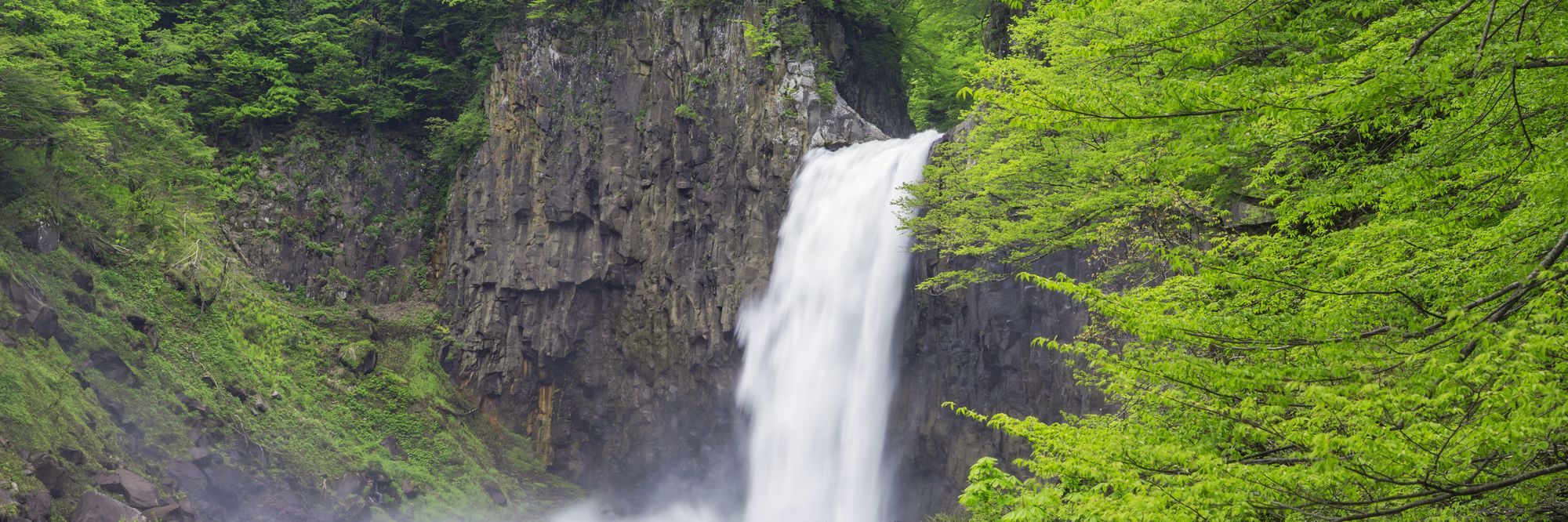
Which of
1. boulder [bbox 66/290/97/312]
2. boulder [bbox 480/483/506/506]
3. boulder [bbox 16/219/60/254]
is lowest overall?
boulder [bbox 480/483/506/506]

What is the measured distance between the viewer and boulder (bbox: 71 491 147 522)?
57.4 ft

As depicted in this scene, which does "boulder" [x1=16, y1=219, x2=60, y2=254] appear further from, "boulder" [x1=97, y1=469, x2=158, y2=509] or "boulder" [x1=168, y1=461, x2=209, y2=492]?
"boulder" [x1=97, y1=469, x2=158, y2=509]

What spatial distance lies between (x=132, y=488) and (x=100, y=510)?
1.57 m

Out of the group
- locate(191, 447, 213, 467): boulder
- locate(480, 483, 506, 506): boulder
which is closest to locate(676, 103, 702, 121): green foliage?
locate(480, 483, 506, 506): boulder

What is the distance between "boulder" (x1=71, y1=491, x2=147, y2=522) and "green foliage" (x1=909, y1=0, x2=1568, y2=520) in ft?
54.8

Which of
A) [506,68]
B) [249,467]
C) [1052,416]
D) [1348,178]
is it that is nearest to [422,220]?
[506,68]

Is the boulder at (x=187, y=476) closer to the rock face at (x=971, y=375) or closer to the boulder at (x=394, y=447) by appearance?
the boulder at (x=394, y=447)

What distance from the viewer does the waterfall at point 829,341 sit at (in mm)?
23766

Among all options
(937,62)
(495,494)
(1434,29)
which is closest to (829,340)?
(495,494)

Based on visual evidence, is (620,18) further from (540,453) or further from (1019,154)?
(1019,154)

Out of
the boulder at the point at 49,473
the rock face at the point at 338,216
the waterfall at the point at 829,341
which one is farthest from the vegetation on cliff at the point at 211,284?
the waterfall at the point at 829,341

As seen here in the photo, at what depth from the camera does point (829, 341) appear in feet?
83.5

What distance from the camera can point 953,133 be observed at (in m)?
22.1

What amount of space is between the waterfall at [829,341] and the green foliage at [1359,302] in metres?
15.8
